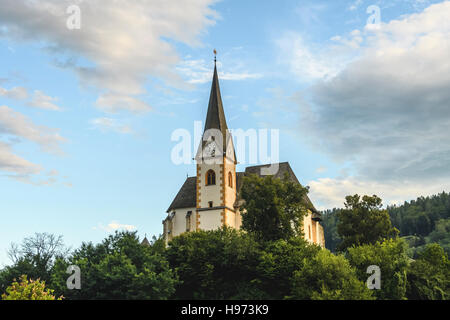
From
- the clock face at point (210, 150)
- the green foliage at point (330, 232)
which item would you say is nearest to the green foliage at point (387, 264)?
the clock face at point (210, 150)

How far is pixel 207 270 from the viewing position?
42.2 metres

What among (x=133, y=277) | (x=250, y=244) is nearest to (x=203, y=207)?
(x=250, y=244)

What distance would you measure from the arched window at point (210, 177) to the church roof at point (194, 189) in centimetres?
361

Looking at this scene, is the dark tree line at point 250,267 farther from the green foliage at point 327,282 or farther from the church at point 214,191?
the church at point 214,191

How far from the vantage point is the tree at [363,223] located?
54.9 m

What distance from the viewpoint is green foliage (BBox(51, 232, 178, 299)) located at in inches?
1414

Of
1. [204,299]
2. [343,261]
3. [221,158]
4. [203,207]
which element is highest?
[221,158]

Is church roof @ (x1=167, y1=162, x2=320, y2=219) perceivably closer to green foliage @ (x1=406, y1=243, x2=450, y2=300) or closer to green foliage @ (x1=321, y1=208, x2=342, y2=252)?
green foliage @ (x1=406, y1=243, x2=450, y2=300)

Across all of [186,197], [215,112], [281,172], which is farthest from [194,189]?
[281,172]

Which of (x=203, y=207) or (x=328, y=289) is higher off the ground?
(x=203, y=207)

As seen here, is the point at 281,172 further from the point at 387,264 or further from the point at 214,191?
the point at 387,264

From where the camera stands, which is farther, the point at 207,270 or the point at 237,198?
the point at 237,198
